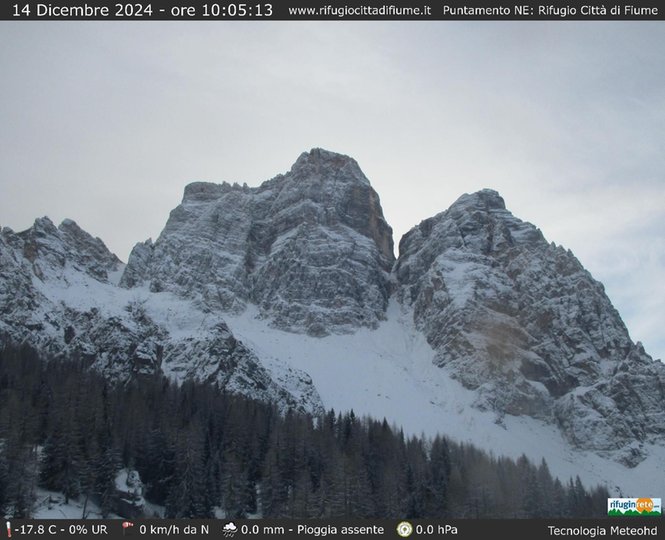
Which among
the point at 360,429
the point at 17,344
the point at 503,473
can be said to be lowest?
the point at 503,473

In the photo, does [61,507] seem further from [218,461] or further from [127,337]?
[127,337]

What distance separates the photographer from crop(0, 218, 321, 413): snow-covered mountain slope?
522ft

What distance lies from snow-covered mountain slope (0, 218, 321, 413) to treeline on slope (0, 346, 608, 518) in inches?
592

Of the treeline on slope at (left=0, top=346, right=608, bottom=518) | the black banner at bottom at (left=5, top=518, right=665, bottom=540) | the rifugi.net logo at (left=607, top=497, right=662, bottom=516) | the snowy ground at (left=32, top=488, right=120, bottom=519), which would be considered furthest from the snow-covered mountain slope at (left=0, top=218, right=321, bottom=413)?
the rifugi.net logo at (left=607, top=497, right=662, bottom=516)

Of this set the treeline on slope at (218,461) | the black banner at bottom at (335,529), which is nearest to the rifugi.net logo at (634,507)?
the black banner at bottom at (335,529)

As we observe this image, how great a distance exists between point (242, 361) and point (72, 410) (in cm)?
6991

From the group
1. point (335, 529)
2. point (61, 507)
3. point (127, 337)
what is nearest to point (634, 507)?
point (335, 529)

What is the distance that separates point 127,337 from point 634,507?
11133 centimetres

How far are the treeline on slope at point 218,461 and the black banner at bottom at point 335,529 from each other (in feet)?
69.4

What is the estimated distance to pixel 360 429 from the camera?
146 meters

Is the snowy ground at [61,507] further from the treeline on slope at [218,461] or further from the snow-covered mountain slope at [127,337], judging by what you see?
the snow-covered mountain slope at [127,337]

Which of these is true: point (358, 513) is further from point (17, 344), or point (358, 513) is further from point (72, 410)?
Result: point (17, 344)

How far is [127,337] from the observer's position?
166 meters

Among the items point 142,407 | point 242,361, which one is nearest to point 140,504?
point 142,407
